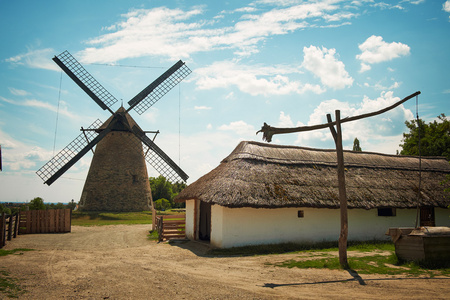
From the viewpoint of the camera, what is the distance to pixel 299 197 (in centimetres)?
1255

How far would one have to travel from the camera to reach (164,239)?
14891 mm

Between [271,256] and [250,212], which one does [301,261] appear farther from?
[250,212]

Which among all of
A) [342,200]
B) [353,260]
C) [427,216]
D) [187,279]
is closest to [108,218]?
[187,279]

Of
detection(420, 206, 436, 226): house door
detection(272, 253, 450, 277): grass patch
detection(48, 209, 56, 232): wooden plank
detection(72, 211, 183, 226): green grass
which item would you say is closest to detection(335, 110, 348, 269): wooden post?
detection(272, 253, 450, 277): grass patch

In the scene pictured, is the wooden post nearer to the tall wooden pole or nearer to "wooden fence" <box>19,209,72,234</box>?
the tall wooden pole

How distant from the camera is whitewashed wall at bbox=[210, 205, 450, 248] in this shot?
1192cm

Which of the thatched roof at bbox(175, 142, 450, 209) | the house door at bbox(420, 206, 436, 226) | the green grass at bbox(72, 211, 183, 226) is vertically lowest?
the green grass at bbox(72, 211, 183, 226)

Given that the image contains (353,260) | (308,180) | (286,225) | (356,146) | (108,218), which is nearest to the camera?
(353,260)

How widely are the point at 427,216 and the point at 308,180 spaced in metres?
7.12

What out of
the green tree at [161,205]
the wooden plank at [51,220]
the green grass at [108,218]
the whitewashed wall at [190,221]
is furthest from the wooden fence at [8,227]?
the green tree at [161,205]

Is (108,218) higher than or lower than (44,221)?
lower

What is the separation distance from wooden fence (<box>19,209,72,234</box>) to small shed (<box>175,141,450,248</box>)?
7458 millimetres

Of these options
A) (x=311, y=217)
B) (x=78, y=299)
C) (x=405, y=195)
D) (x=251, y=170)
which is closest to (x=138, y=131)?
(x=251, y=170)

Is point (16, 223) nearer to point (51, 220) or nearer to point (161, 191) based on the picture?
point (51, 220)
